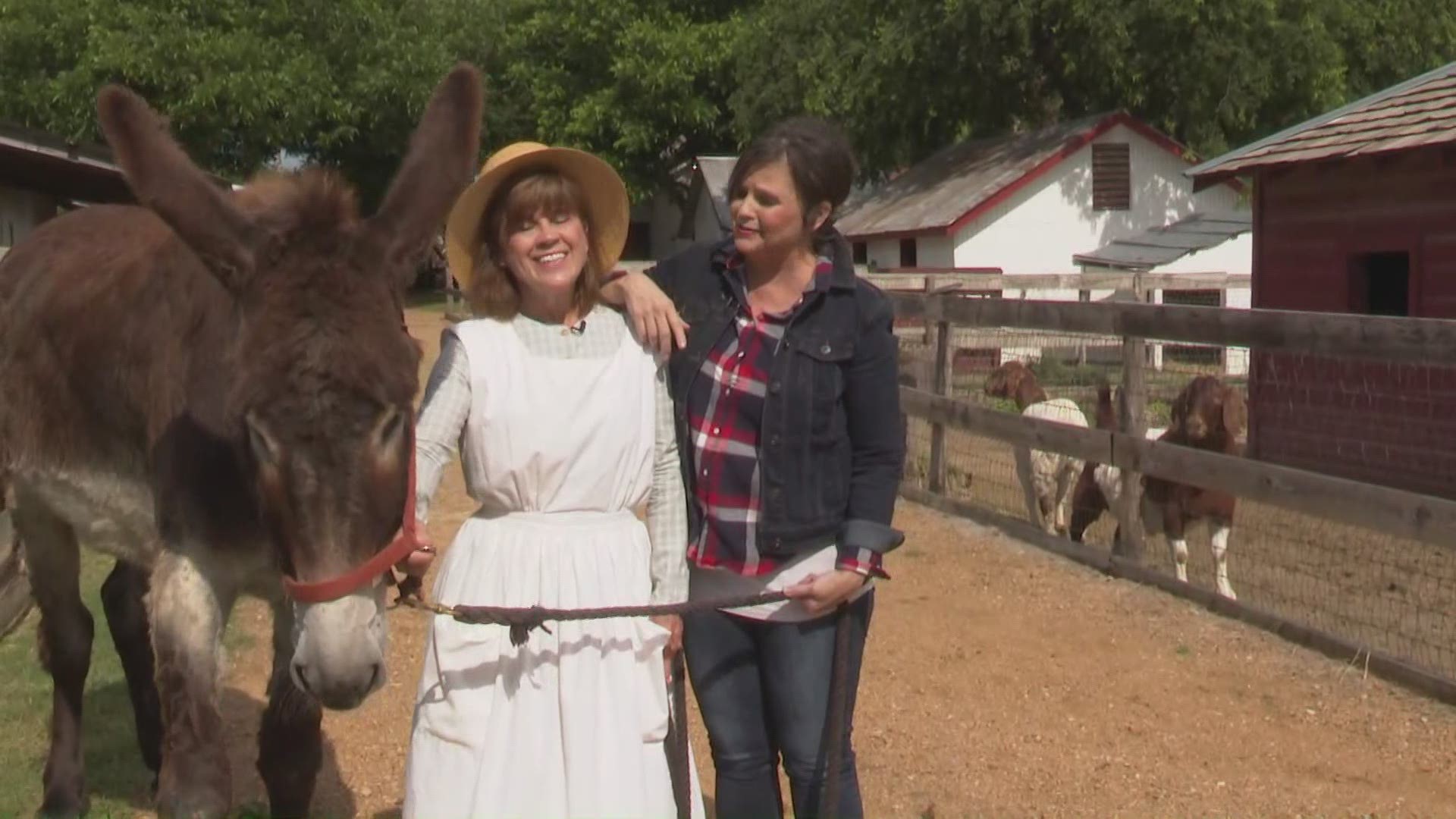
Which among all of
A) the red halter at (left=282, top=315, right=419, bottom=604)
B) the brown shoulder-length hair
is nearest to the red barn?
the brown shoulder-length hair

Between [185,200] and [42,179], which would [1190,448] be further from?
[42,179]

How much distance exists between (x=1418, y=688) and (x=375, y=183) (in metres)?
40.0

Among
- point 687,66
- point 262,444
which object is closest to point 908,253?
point 687,66

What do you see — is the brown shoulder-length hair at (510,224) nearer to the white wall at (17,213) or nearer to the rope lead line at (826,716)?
the rope lead line at (826,716)

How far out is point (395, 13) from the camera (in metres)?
42.7

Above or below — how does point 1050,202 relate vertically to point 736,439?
above

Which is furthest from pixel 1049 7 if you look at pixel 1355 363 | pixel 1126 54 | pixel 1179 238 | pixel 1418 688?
pixel 1418 688

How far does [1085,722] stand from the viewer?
19.4 ft

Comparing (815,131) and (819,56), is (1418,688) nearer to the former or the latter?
(815,131)

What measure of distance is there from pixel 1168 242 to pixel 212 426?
25981mm

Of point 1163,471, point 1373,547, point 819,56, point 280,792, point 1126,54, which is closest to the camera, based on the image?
point 280,792

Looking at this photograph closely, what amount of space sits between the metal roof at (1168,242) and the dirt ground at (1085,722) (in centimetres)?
1929

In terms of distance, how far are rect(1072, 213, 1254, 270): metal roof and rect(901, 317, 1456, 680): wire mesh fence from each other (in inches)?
436

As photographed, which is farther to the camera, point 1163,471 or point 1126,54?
point 1126,54
